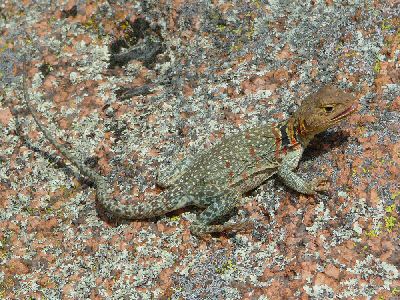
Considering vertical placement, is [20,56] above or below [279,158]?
above

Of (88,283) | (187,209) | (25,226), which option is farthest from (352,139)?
(25,226)

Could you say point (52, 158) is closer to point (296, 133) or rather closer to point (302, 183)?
point (296, 133)

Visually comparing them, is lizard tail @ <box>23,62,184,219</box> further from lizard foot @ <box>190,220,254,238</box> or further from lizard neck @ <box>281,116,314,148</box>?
lizard neck @ <box>281,116,314,148</box>

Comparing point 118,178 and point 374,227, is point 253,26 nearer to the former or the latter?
point 118,178

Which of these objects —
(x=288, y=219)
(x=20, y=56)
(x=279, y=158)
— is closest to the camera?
(x=288, y=219)

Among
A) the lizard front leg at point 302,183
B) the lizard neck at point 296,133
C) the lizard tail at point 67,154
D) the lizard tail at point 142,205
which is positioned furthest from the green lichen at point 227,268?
the lizard tail at point 67,154

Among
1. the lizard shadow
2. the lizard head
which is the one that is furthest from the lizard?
the lizard shadow
